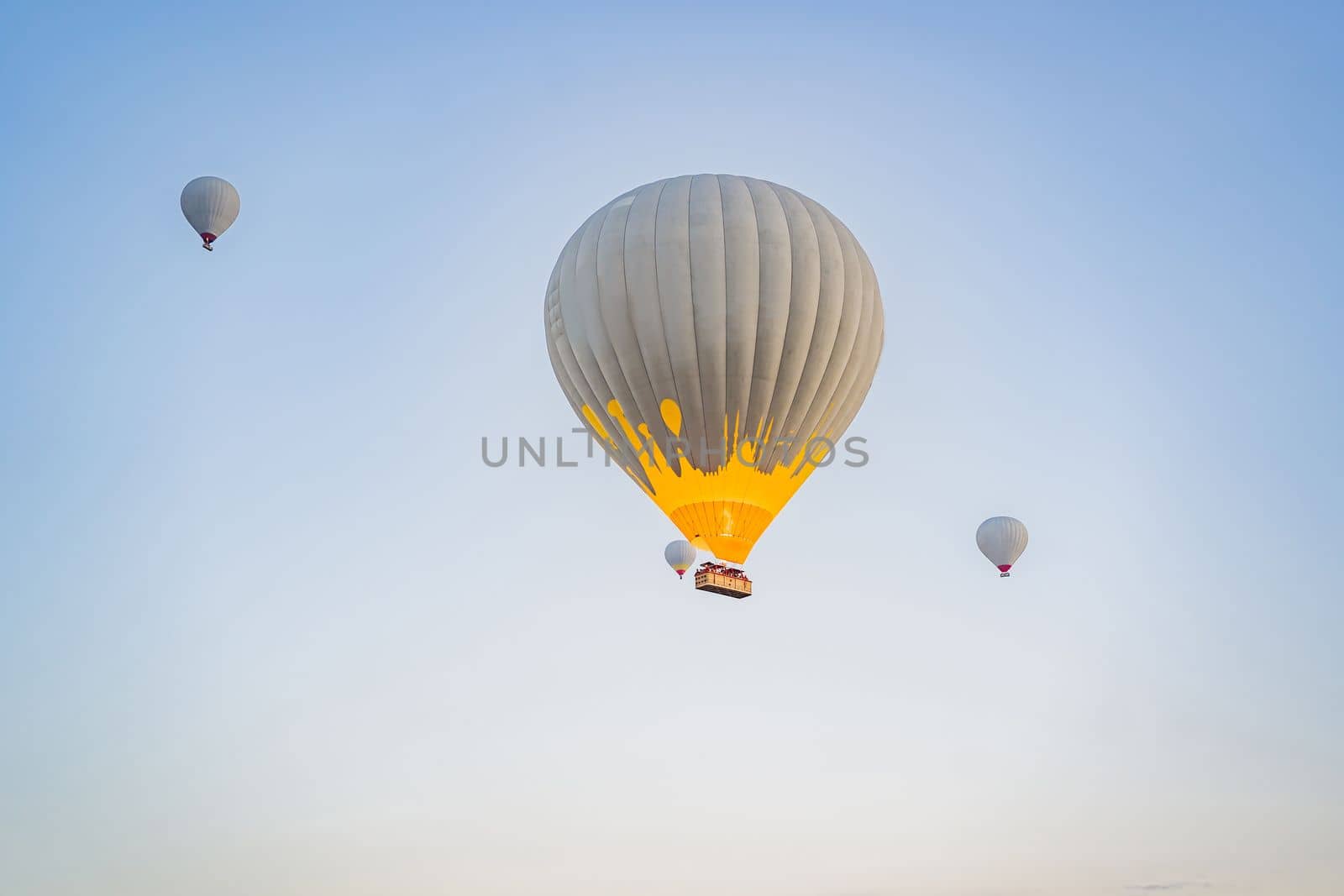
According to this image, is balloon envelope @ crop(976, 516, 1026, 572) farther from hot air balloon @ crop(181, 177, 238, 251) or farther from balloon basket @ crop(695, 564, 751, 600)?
hot air balloon @ crop(181, 177, 238, 251)

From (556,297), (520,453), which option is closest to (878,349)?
(556,297)

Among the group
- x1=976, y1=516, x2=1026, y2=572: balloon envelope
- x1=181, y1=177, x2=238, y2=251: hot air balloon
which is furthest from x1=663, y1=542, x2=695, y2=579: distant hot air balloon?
x1=181, y1=177, x2=238, y2=251: hot air balloon

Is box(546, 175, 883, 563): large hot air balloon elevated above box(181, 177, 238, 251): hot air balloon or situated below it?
below

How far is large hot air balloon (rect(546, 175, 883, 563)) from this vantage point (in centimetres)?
3112

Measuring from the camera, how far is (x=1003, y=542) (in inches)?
1693

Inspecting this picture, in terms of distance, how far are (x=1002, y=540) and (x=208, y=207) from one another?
23009 millimetres

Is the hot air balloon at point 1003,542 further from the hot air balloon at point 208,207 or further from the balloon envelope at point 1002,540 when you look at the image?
the hot air balloon at point 208,207

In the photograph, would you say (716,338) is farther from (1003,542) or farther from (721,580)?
(1003,542)

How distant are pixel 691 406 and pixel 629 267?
3131 mm

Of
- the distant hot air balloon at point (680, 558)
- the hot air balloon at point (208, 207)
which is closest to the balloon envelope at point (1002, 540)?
the distant hot air balloon at point (680, 558)

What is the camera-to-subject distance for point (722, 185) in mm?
32375

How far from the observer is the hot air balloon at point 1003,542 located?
42.9 metres

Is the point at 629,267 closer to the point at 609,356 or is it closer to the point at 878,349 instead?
the point at 609,356

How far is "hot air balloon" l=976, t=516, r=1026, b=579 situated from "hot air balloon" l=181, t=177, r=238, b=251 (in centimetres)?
2221
